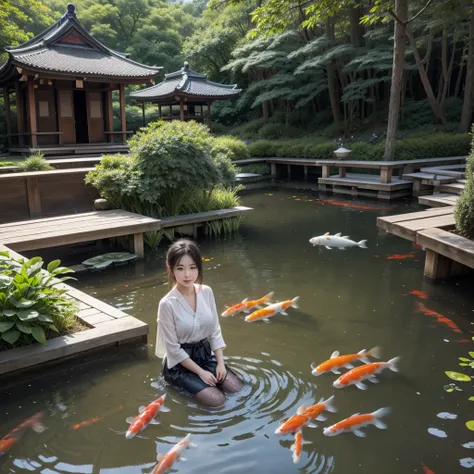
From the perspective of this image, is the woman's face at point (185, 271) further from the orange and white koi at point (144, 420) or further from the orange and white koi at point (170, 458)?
the orange and white koi at point (170, 458)

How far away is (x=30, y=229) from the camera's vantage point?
7.64 metres

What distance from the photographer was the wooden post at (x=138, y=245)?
8.13 m

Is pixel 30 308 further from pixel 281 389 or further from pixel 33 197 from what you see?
pixel 33 197

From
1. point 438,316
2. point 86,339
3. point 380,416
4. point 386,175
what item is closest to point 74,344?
point 86,339

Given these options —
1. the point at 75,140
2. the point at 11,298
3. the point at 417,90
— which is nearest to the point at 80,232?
the point at 11,298

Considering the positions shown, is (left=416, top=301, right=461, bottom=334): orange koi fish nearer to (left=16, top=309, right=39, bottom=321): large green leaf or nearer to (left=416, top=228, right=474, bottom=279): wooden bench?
(left=416, top=228, right=474, bottom=279): wooden bench

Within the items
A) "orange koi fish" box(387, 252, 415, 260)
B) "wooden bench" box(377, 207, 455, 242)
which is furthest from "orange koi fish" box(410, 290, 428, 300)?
"orange koi fish" box(387, 252, 415, 260)

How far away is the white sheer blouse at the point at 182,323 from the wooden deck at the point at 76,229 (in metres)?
4.07

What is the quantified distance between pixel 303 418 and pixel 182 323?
106 cm

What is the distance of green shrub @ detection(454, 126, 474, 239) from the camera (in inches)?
242

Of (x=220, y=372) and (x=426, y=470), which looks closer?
(x=426, y=470)

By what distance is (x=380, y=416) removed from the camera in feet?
11.2

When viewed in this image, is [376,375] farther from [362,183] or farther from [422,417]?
[362,183]

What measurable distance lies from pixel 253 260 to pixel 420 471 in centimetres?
515
